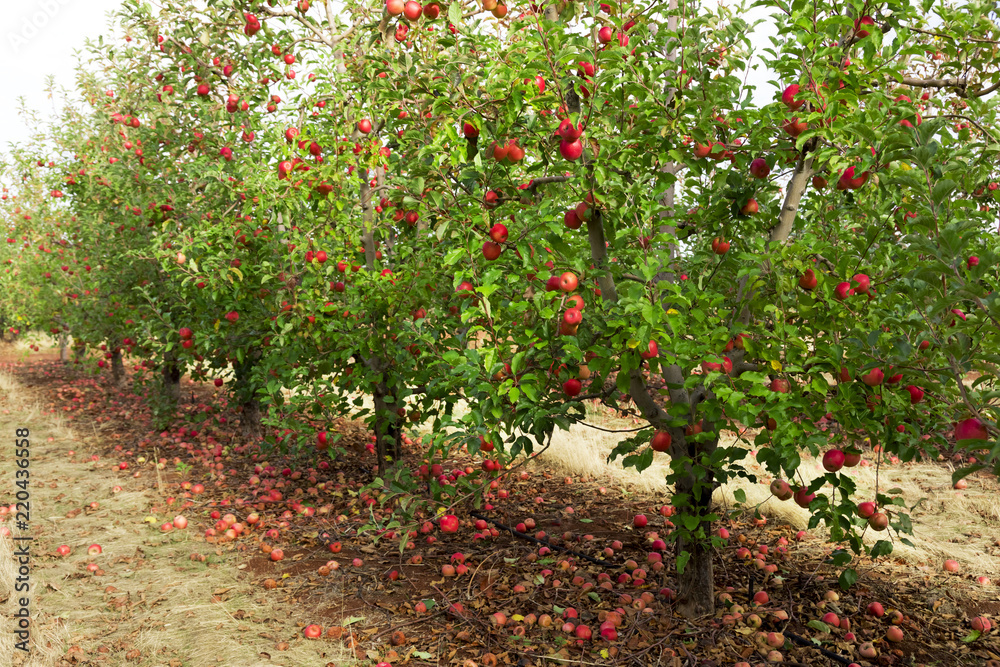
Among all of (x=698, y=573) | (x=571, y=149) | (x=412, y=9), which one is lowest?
(x=698, y=573)

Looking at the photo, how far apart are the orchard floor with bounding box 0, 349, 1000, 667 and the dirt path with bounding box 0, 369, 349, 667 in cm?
1

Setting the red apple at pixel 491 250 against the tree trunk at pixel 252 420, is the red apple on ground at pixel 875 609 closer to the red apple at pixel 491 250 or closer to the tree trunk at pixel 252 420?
the red apple at pixel 491 250

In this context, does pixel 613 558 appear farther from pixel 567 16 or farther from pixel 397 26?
pixel 397 26

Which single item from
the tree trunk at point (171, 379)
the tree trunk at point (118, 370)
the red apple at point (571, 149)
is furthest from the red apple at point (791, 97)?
the tree trunk at point (118, 370)

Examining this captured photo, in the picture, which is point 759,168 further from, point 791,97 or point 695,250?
point 695,250

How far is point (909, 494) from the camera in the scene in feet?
19.4

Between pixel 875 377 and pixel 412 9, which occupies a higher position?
pixel 412 9

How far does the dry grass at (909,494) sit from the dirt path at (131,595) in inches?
130

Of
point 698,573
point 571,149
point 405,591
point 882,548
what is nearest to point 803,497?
point 882,548

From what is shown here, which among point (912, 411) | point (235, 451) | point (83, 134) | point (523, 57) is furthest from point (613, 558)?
point (83, 134)

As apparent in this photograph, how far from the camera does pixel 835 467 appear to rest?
3041mm

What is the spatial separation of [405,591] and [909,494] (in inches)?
193

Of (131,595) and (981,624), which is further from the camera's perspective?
(131,595)

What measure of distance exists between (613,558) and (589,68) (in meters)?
3.16
